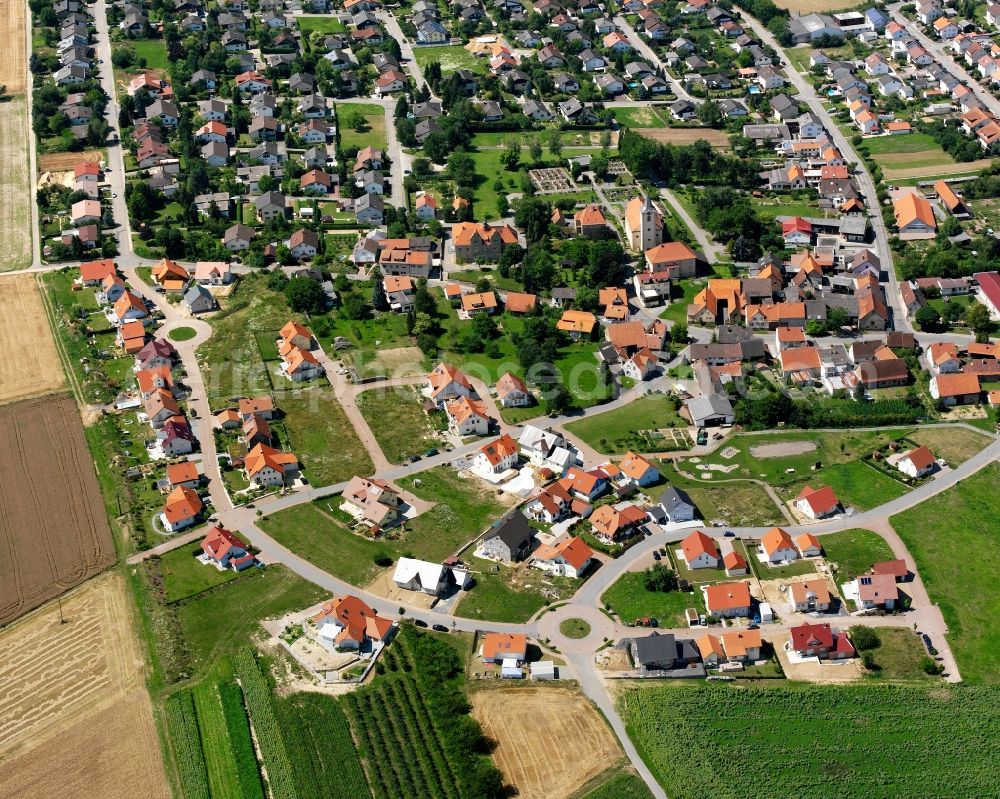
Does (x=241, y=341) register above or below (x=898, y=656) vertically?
above

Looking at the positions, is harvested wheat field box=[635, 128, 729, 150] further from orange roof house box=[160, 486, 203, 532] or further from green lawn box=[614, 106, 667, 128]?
orange roof house box=[160, 486, 203, 532]

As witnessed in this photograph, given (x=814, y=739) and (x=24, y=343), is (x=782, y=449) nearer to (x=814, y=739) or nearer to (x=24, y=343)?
(x=814, y=739)

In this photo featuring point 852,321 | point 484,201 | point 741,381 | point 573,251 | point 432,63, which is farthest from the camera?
point 432,63

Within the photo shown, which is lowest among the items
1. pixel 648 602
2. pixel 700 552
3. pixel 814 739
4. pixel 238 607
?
pixel 814 739

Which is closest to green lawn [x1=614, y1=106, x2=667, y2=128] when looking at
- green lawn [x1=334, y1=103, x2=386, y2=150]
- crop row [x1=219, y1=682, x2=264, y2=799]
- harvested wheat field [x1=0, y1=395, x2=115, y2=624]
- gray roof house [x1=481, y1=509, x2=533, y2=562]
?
green lawn [x1=334, y1=103, x2=386, y2=150]


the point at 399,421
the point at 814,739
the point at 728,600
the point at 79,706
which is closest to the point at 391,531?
the point at 399,421

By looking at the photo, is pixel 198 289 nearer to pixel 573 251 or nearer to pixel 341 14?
pixel 573 251

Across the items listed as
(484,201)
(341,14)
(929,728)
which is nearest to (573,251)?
(484,201)

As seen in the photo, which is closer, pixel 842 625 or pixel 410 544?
pixel 842 625

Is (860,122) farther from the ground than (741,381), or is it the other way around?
(860,122)
